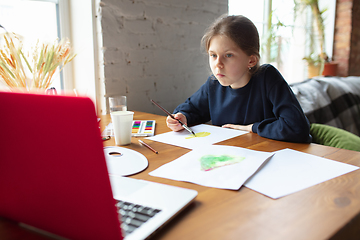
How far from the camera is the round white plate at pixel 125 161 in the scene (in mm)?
699

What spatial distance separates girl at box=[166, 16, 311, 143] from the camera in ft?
3.42

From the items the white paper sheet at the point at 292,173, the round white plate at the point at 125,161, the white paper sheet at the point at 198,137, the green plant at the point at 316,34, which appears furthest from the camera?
the green plant at the point at 316,34

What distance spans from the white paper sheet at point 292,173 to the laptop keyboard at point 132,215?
9.6 inches

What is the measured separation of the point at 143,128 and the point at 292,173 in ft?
2.07

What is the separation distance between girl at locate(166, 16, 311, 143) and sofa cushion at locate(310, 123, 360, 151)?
0.54 ft

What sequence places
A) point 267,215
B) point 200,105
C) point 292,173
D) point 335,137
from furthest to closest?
point 200,105 → point 335,137 → point 292,173 → point 267,215

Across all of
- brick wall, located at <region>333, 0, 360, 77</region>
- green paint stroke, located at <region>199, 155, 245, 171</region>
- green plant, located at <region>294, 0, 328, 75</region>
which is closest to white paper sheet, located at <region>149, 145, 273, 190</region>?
green paint stroke, located at <region>199, 155, 245, 171</region>

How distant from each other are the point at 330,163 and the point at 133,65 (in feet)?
4.10

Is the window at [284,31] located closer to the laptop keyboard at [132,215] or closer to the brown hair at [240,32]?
the brown hair at [240,32]

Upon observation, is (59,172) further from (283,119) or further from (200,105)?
(200,105)

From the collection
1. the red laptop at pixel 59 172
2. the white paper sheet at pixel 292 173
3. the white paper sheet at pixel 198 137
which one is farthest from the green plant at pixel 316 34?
the red laptop at pixel 59 172

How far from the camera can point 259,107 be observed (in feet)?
4.23

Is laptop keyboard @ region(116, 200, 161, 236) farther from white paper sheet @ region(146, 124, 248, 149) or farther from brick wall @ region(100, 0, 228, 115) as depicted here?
brick wall @ region(100, 0, 228, 115)

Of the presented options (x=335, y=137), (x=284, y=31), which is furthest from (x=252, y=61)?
(x=284, y=31)
